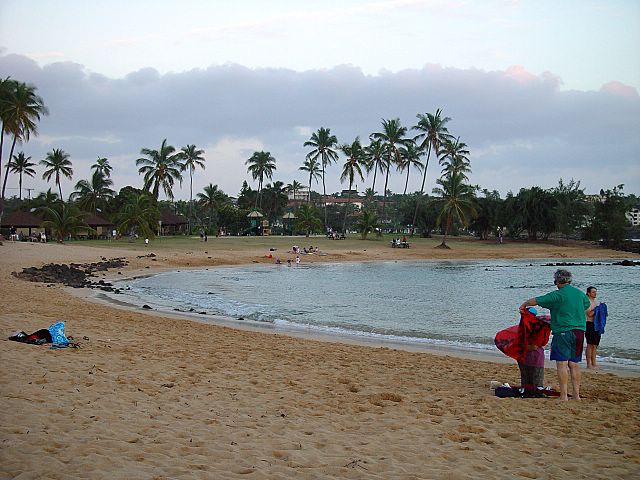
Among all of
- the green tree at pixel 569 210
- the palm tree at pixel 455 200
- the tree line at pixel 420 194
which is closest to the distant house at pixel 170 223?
the tree line at pixel 420 194

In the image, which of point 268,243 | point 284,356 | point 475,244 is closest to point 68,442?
point 284,356

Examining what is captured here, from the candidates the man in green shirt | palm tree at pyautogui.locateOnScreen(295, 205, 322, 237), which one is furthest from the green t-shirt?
palm tree at pyautogui.locateOnScreen(295, 205, 322, 237)

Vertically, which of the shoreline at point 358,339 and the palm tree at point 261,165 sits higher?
the palm tree at point 261,165

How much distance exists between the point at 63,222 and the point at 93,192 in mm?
20101

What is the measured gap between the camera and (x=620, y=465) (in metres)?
4.65

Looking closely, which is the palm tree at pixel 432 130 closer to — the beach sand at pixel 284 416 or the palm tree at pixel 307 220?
the palm tree at pixel 307 220

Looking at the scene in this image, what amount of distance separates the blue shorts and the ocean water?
5.74m

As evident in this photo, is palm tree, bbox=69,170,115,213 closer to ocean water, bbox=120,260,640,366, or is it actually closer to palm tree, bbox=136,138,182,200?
palm tree, bbox=136,138,182,200

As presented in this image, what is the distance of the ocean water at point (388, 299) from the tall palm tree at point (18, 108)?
17.4m

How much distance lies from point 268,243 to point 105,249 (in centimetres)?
1893

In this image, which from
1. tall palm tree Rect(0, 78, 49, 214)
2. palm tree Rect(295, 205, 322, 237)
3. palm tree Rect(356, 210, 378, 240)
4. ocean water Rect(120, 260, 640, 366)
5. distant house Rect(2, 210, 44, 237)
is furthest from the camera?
palm tree Rect(295, 205, 322, 237)

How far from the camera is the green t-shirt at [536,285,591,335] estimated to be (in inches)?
253

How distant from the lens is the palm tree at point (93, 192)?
65.9m

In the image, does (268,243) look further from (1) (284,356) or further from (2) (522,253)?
(1) (284,356)
